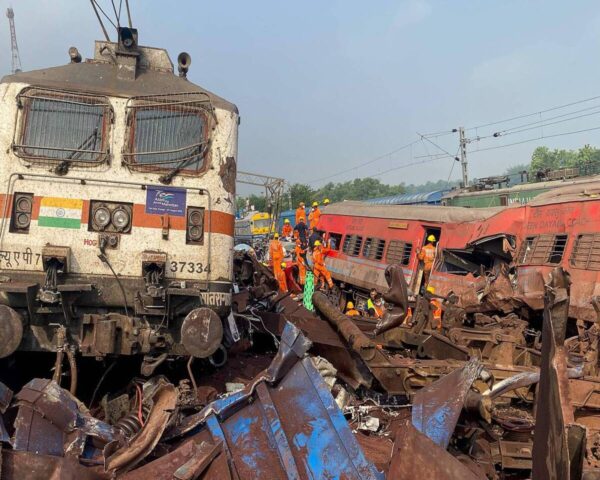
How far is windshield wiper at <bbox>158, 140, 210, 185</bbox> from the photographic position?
5.19 m

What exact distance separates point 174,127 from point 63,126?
101 centimetres

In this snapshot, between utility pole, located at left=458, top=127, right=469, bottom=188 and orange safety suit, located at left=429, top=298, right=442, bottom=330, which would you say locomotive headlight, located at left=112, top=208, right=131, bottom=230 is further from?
utility pole, located at left=458, top=127, right=469, bottom=188

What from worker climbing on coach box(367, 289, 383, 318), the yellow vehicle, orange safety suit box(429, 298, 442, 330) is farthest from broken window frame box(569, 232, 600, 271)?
the yellow vehicle

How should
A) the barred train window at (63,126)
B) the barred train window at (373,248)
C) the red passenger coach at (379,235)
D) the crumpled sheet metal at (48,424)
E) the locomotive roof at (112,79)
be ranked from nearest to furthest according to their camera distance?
the crumpled sheet metal at (48,424), the barred train window at (63,126), the locomotive roof at (112,79), the red passenger coach at (379,235), the barred train window at (373,248)

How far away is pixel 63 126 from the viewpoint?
5.13m

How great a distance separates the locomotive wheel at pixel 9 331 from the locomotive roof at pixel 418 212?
393 inches

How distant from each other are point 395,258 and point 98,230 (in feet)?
32.9

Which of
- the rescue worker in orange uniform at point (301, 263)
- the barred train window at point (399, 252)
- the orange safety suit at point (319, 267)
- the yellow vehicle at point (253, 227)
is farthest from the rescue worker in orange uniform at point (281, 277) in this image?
the yellow vehicle at point (253, 227)

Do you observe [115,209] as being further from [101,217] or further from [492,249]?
[492,249]

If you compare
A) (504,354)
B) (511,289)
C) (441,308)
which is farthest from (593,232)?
(504,354)

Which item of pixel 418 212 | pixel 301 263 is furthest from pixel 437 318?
pixel 301 263

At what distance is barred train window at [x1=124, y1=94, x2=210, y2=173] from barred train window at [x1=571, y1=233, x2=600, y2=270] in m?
6.78

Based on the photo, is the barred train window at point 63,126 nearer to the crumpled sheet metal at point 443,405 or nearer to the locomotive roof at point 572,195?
the crumpled sheet metal at point 443,405

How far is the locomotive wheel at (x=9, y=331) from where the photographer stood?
14.1 ft
